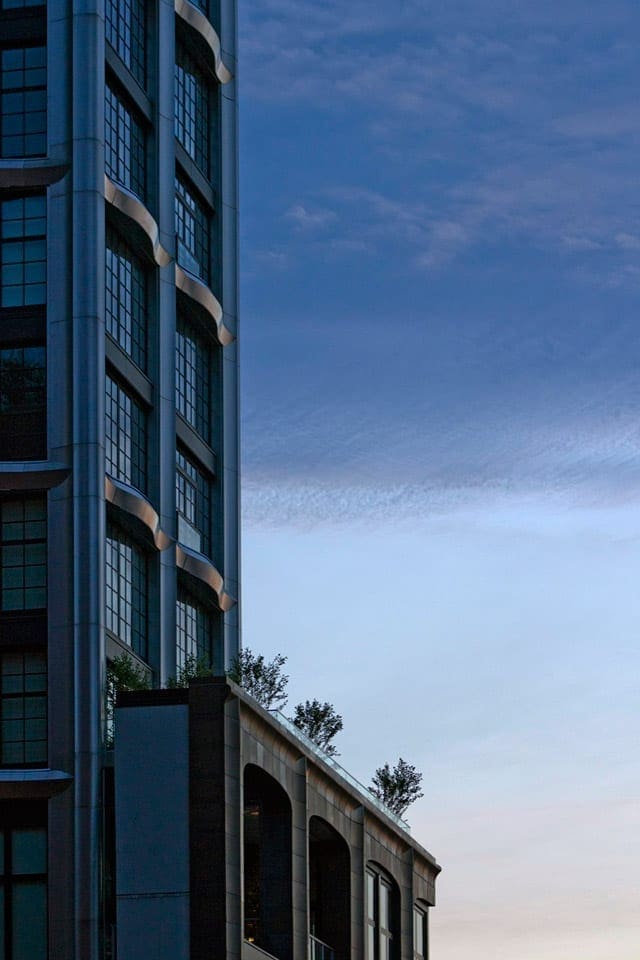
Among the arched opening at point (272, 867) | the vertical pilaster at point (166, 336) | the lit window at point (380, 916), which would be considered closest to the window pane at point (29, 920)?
the arched opening at point (272, 867)

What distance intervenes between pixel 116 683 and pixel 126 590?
452 cm

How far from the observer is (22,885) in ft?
188

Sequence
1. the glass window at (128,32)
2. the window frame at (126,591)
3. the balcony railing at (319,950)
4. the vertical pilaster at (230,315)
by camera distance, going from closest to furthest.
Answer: the window frame at (126,591) → the balcony railing at (319,950) → the glass window at (128,32) → the vertical pilaster at (230,315)

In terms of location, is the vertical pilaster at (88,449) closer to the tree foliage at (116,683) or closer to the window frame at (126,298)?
the tree foliage at (116,683)

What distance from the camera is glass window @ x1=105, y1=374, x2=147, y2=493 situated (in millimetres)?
63000

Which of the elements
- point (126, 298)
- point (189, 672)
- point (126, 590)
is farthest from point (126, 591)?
point (126, 298)

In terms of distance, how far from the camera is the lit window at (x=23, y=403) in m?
61.2

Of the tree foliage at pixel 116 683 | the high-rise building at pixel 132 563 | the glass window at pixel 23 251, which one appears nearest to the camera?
the high-rise building at pixel 132 563

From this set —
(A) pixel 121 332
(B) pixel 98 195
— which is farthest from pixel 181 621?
(B) pixel 98 195

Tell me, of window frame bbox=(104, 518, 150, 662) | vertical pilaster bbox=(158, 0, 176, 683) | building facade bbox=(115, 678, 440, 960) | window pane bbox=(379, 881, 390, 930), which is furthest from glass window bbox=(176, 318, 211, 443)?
window pane bbox=(379, 881, 390, 930)

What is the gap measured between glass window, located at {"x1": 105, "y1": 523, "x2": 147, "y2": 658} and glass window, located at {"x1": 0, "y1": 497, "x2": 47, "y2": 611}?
2182 millimetres

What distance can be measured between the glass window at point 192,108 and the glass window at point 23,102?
31.4 feet

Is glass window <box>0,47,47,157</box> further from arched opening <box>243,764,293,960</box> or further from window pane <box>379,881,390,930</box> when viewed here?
window pane <box>379,881,390,930</box>

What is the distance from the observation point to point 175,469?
68.9 metres
